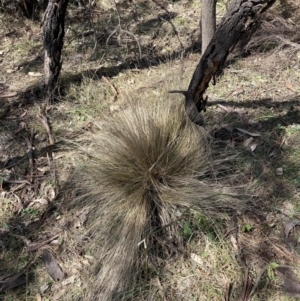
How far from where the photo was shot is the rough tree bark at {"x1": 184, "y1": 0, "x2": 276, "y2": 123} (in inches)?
92.2

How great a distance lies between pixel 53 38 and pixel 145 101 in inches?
45.1

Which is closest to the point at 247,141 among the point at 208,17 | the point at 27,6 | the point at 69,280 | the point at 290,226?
A: the point at 290,226

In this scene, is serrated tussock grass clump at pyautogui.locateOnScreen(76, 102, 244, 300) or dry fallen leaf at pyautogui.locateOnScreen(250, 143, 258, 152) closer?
serrated tussock grass clump at pyautogui.locateOnScreen(76, 102, 244, 300)

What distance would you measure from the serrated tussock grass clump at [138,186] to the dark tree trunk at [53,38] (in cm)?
115

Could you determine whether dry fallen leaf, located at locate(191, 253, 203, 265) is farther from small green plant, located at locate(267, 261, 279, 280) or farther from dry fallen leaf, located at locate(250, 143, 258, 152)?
dry fallen leaf, located at locate(250, 143, 258, 152)

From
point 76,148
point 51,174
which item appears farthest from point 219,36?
point 51,174

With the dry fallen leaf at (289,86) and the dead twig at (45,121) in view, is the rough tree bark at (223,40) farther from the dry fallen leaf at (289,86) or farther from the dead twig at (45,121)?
the dead twig at (45,121)

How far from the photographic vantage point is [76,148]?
306 centimetres

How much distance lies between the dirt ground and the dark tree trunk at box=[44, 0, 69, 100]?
0.17 meters

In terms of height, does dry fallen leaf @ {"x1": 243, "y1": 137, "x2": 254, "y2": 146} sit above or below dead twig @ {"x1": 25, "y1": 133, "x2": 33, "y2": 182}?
above

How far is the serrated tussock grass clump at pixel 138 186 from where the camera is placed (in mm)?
2232

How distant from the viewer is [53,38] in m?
3.44

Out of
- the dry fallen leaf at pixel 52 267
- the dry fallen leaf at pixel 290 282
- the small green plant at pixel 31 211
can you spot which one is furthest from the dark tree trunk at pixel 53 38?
the dry fallen leaf at pixel 290 282

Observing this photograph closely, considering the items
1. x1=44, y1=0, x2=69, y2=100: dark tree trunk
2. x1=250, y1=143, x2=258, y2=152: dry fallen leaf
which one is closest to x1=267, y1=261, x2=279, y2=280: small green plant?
x1=250, y1=143, x2=258, y2=152: dry fallen leaf
